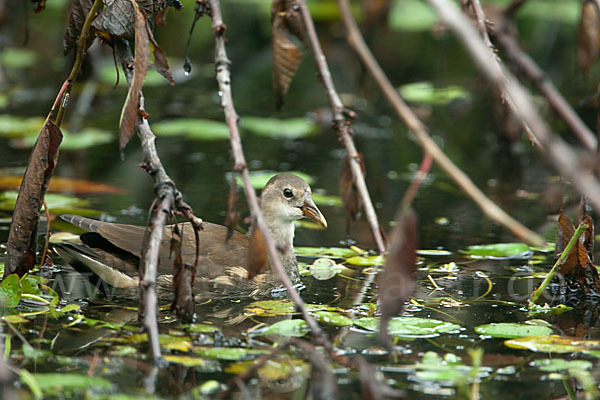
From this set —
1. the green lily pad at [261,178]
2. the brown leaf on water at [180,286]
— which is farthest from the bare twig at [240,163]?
the green lily pad at [261,178]

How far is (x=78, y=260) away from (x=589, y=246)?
8.43 ft

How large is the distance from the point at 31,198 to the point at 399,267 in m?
1.99

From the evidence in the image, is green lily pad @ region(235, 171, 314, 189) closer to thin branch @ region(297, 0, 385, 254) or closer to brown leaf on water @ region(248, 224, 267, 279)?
thin branch @ region(297, 0, 385, 254)

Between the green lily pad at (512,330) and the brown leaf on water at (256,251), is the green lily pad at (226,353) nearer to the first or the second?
the brown leaf on water at (256,251)

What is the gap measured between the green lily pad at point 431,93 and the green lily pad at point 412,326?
10.9 feet

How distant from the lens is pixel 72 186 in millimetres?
6453

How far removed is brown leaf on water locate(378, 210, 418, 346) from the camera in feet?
7.41

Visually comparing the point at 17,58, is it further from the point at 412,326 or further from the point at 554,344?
the point at 554,344

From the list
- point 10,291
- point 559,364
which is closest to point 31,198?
point 10,291

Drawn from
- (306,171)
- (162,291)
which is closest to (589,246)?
(162,291)

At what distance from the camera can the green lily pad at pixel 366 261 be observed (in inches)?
195

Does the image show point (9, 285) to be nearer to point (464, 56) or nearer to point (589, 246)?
point (589, 246)

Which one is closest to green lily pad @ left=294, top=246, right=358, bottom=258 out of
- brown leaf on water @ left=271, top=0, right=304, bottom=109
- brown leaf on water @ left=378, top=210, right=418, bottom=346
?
brown leaf on water @ left=271, top=0, right=304, bottom=109

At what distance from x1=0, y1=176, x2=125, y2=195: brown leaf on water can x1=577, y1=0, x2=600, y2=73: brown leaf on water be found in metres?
3.41
